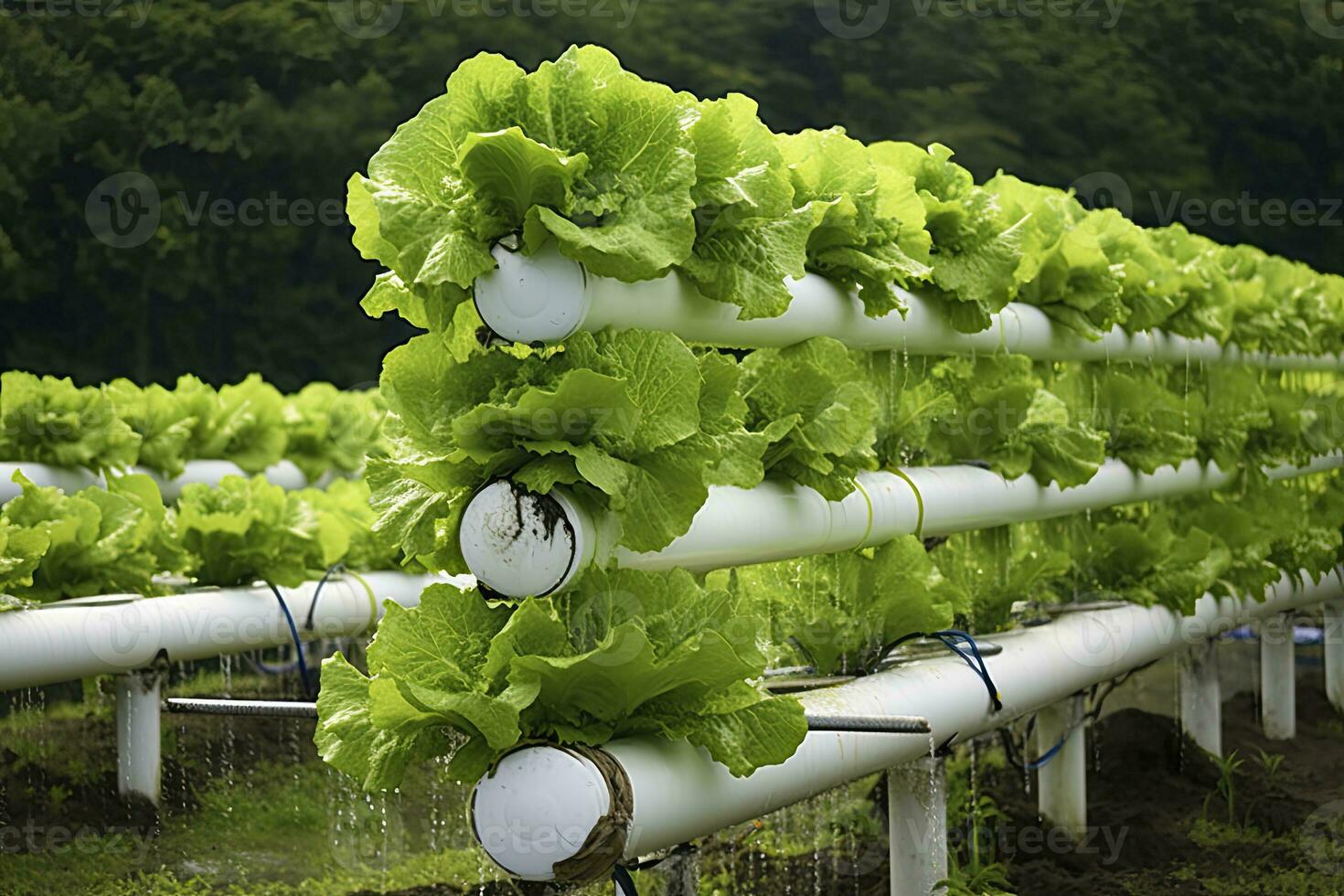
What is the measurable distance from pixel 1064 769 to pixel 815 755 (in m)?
1.98

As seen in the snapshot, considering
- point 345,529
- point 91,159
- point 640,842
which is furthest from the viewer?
point 91,159

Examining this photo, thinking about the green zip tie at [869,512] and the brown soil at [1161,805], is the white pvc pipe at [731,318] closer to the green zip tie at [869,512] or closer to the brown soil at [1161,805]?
the green zip tie at [869,512]

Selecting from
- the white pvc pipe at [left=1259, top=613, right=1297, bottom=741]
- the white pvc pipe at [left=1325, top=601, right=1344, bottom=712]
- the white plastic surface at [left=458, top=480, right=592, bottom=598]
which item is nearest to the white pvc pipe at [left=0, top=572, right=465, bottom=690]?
the white plastic surface at [left=458, top=480, right=592, bottom=598]

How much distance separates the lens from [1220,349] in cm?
597

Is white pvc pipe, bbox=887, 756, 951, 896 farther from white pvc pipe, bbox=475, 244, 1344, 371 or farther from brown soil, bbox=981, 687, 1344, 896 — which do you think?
white pvc pipe, bbox=475, 244, 1344, 371

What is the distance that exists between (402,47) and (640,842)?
15948mm

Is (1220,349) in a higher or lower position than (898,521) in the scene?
higher

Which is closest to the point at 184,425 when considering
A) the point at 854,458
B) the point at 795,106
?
the point at 854,458

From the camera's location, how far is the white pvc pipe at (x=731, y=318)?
2344mm

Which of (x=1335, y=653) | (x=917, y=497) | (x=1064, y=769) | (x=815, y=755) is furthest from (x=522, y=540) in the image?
(x=1335, y=653)

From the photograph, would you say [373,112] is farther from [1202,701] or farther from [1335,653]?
[1202,701]

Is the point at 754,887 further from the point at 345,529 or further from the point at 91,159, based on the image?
the point at 91,159

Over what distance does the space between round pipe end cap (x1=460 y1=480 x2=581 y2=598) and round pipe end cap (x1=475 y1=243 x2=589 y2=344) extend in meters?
0.23

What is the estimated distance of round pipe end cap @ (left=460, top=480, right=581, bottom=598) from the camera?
231 cm
